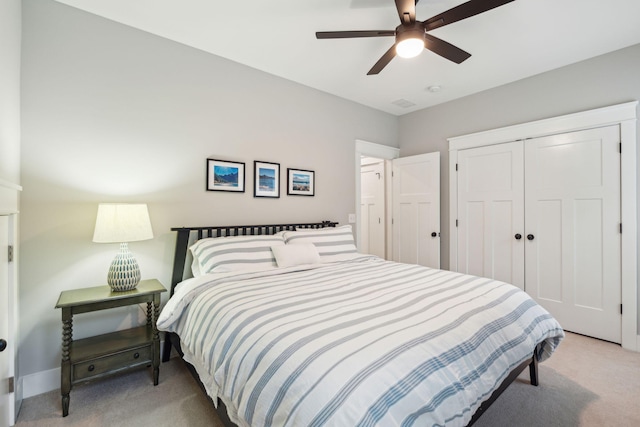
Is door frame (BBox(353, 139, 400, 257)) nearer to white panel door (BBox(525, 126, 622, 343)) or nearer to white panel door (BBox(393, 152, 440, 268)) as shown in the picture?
white panel door (BBox(393, 152, 440, 268))

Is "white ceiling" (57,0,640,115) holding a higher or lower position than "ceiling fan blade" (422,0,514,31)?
higher

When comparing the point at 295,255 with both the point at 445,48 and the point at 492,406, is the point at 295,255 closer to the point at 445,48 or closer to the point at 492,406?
the point at 492,406

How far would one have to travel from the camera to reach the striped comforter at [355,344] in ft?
3.14

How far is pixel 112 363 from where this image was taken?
1.96 meters

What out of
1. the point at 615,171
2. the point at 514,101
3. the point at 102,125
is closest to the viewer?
the point at 102,125

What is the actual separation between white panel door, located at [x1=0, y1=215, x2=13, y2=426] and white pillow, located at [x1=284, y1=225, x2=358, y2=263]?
1863mm

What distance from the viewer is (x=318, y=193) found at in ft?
12.0

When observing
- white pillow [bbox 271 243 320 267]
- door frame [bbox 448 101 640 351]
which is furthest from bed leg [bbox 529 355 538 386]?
white pillow [bbox 271 243 320 267]

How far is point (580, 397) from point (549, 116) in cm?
272

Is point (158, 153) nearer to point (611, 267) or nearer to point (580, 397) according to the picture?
point (580, 397)

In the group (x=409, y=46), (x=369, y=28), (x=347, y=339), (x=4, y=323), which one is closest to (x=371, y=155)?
(x=369, y=28)

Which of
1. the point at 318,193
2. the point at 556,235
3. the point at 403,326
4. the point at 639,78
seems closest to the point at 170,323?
the point at 403,326

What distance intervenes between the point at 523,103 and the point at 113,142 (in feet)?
13.7

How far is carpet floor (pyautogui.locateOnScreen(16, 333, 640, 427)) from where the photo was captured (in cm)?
174
